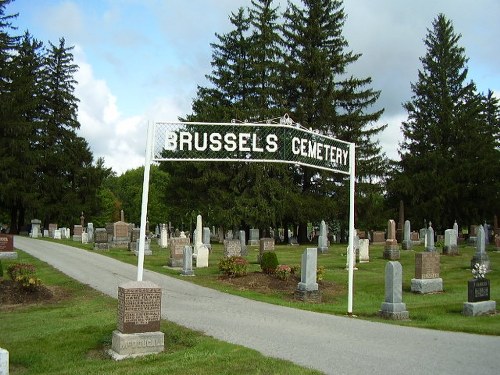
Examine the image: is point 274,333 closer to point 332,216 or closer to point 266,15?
point 332,216

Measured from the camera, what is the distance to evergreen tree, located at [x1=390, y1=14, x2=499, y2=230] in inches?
1848

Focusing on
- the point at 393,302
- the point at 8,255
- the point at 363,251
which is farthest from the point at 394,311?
the point at 8,255

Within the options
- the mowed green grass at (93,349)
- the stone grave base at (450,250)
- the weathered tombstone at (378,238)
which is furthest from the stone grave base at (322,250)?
the mowed green grass at (93,349)

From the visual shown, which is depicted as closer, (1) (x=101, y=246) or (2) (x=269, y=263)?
(2) (x=269, y=263)

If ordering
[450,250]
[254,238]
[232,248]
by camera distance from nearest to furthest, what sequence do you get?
[232,248], [450,250], [254,238]

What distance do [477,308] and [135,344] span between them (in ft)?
26.8

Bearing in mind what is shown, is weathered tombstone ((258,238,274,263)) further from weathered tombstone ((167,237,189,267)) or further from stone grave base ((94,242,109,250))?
stone grave base ((94,242,109,250))

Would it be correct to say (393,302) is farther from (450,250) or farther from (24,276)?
(450,250)

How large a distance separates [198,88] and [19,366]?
132 ft

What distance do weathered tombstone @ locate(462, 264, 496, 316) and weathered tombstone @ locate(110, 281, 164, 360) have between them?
7.57m

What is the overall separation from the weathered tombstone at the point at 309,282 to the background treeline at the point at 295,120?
2448 centimetres

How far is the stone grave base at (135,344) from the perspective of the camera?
7.81 meters

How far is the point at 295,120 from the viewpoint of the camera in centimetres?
4266

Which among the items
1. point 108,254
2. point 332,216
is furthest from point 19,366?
point 332,216
